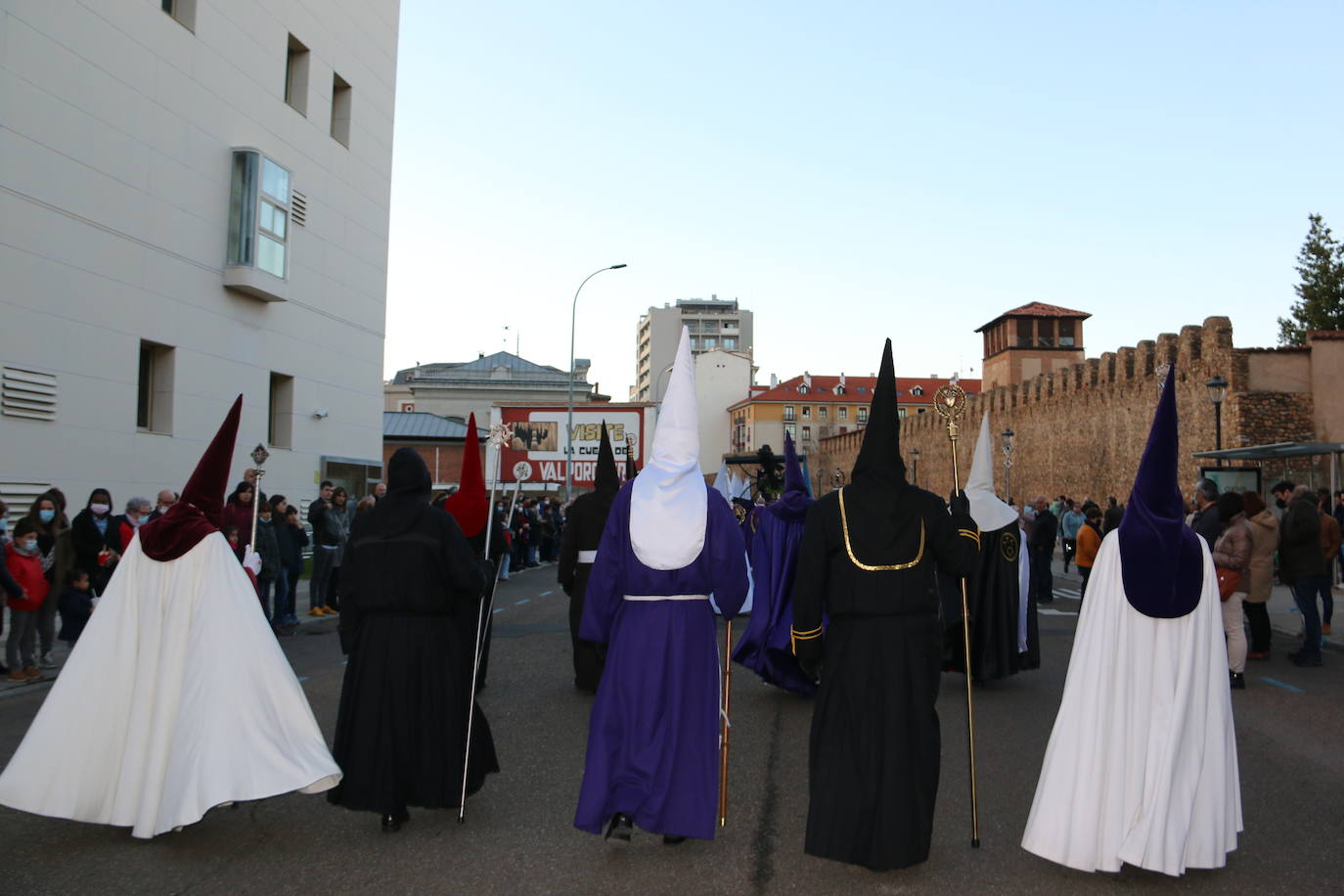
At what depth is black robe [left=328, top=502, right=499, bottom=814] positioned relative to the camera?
202 inches

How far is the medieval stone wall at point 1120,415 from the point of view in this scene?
29.4m

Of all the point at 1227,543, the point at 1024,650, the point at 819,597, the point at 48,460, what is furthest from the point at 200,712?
the point at 48,460

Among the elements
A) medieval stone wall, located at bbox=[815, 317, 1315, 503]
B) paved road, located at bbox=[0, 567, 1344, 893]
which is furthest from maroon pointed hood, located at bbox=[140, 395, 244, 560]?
medieval stone wall, located at bbox=[815, 317, 1315, 503]

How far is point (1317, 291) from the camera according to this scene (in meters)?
50.9

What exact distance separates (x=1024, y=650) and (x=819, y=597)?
17.7 feet

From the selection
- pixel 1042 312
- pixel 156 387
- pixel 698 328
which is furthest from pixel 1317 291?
pixel 698 328

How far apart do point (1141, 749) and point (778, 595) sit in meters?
4.52

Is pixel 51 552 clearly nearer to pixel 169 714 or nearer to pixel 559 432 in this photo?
pixel 169 714

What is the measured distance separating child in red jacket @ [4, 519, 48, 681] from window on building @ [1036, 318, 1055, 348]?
56351mm

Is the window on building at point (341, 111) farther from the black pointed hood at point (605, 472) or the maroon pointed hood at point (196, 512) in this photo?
the maroon pointed hood at point (196, 512)

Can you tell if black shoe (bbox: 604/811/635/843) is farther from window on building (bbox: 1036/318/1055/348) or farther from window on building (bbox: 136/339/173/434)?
window on building (bbox: 1036/318/1055/348)

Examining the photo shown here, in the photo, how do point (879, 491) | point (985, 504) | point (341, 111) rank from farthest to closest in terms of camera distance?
point (341, 111) < point (985, 504) < point (879, 491)

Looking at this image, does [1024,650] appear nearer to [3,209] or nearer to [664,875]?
[664,875]

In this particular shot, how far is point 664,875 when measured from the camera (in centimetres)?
453
